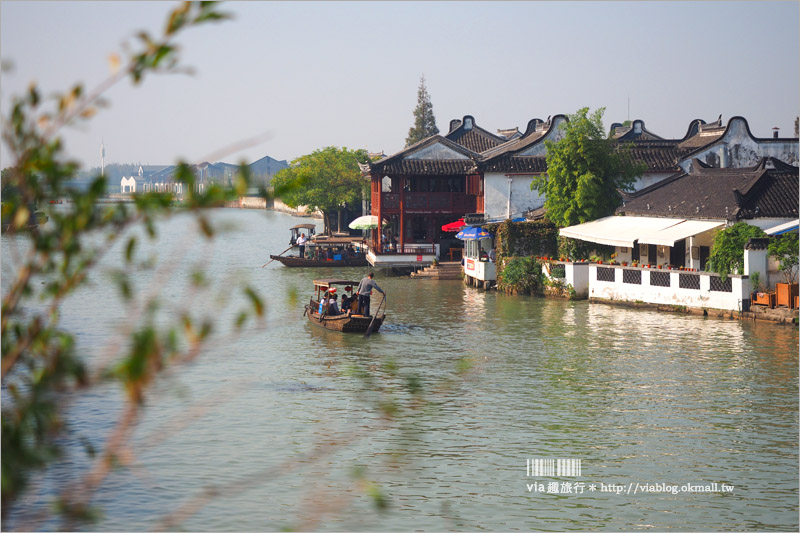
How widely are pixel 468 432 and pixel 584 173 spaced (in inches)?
995

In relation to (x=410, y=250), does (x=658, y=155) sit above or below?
above

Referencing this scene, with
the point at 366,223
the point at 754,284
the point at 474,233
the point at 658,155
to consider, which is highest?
the point at 658,155

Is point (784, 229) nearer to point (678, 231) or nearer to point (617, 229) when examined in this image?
point (678, 231)

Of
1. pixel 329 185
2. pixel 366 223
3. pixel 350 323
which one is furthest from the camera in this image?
pixel 329 185

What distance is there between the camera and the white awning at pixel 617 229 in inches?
1346

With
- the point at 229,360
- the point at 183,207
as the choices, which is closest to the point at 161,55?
the point at 183,207

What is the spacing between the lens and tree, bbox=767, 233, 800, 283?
2877cm

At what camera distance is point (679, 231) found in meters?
32.7

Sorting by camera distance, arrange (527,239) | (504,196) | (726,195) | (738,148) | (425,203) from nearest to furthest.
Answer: (726,195) < (527,239) < (738,148) < (504,196) < (425,203)

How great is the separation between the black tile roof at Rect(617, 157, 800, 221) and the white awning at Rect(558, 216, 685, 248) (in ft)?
1.86

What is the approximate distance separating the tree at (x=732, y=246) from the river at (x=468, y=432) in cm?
222

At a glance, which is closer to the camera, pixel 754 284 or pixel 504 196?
pixel 754 284

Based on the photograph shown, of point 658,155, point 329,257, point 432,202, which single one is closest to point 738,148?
point 658,155

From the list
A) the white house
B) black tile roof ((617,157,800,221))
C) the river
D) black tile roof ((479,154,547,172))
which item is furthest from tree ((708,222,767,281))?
black tile roof ((479,154,547,172))
